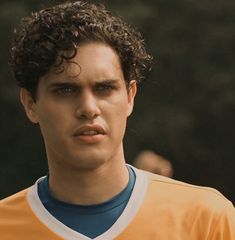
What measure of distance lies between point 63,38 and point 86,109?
0.80 ft

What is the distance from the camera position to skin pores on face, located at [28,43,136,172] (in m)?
3.58

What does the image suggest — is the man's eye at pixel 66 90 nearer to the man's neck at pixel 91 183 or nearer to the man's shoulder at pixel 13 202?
the man's neck at pixel 91 183

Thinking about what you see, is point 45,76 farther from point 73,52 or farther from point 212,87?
point 212,87

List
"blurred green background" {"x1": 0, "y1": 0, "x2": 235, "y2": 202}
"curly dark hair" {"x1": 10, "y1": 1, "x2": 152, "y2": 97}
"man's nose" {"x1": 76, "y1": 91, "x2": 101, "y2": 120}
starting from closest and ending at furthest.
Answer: "man's nose" {"x1": 76, "y1": 91, "x2": 101, "y2": 120}
"curly dark hair" {"x1": 10, "y1": 1, "x2": 152, "y2": 97}
"blurred green background" {"x1": 0, "y1": 0, "x2": 235, "y2": 202}

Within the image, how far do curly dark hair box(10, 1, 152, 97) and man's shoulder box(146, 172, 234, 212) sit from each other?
339 millimetres

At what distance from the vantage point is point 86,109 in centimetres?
356

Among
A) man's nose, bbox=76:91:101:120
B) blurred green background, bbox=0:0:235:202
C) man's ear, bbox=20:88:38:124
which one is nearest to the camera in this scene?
man's nose, bbox=76:91:101:120

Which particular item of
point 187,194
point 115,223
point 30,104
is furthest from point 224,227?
point 30,104

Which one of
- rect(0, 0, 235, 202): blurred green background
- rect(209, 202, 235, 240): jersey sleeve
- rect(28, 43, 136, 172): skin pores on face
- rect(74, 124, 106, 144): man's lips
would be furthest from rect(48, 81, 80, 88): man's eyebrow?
rect(0, 0, 235, 202): blurred green background

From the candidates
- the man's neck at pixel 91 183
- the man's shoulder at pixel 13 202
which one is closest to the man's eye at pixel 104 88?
the man's neck at pixel 91 183

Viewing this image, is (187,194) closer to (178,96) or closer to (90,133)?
(90,133)

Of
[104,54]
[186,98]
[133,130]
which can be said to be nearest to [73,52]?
[104,54]

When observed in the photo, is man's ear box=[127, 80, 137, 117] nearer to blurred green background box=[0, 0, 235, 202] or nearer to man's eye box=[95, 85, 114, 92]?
man's eye box=[95, 85, 114, 92]

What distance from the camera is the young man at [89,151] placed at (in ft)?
11.8
